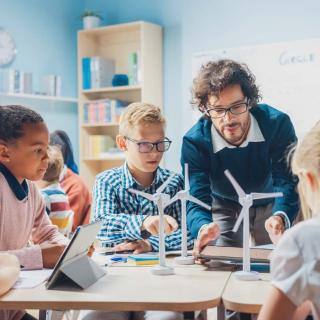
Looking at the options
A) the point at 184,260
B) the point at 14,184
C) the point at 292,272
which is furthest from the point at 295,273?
the point at 14,184

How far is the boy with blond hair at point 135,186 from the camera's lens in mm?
1806

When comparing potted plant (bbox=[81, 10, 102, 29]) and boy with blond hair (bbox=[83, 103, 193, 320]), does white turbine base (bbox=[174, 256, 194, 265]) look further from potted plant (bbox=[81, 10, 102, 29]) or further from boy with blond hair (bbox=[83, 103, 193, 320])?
potted plant (bbox=[81, 10, 102, 29])

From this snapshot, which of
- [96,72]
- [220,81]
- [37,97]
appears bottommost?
[220,81]

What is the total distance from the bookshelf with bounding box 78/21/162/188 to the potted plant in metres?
0.07

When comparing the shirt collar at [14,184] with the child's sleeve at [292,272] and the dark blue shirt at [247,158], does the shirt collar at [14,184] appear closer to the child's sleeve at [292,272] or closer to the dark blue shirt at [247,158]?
the dark blue shirt at [247,158]

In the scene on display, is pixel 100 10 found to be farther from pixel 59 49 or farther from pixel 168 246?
pixel 168 246

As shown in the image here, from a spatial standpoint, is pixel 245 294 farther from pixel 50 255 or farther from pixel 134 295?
pixel 50 255

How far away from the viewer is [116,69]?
5.36 metres

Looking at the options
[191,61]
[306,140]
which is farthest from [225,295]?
[191,61]

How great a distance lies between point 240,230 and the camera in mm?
2100

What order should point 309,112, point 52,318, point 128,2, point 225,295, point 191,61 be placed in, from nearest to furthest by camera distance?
point 225,295 → point 52,318 → point 309,112 → point 191,61 → point 128,2

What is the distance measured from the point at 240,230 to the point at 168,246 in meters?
0.41

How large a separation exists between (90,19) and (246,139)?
11.9 feet

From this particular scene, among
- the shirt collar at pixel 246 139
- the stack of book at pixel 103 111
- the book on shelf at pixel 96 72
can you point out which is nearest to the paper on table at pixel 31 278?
the shirt collar at pixel 246 139
